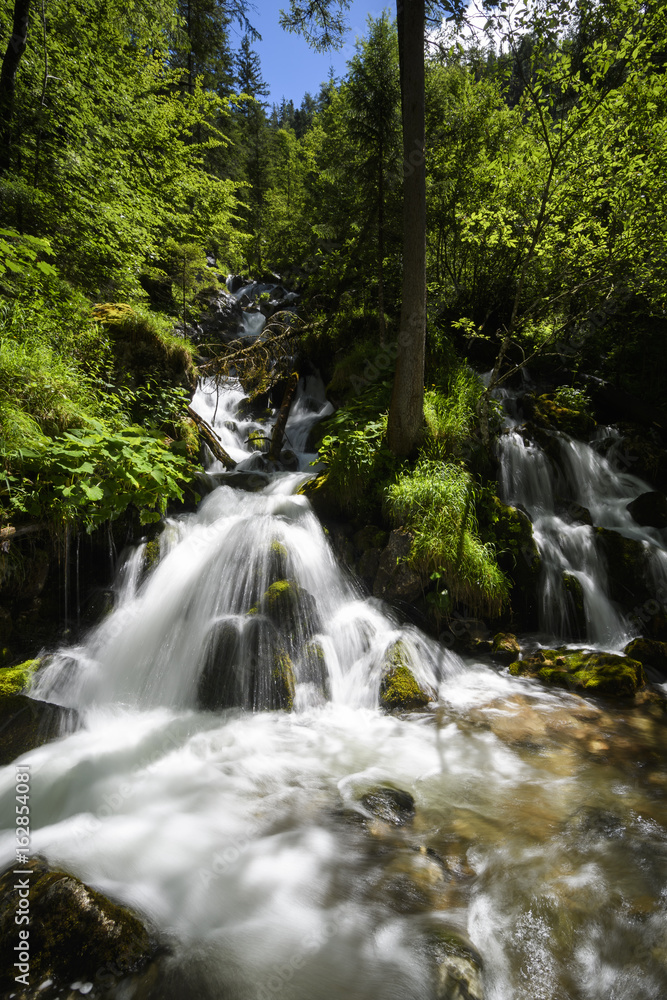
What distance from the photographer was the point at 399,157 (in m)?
9.77

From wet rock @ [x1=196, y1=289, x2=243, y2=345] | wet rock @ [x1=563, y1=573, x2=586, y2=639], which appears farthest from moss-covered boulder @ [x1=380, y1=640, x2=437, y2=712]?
wet rock @ [x1=196, y1=289, x2=243, y2=345]

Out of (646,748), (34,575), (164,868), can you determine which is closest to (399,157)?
(34,575)

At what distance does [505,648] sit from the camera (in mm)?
5562

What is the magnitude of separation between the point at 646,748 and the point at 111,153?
10.1 metres

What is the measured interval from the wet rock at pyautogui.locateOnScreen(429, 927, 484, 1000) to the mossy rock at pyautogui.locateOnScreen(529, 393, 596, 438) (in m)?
9.27

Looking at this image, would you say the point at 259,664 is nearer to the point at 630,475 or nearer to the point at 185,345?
the point at 185,345

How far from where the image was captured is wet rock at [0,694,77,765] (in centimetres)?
343

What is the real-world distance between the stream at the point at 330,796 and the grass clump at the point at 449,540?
0.84 metres

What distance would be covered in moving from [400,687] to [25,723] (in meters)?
3.63

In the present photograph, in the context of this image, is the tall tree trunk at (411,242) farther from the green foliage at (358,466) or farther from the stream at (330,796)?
the stream at (330,796)

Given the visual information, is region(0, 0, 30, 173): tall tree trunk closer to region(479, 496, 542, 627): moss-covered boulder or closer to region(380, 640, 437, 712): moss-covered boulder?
region(380, 640, 437, 712): moss-covered boulder

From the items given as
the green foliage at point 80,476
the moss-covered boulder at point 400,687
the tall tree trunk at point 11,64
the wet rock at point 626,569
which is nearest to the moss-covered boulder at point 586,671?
the moss-covered boulder at point 400,687

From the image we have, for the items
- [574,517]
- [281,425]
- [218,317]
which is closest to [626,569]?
[574,517]

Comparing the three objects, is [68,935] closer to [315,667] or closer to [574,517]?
[315,667]
